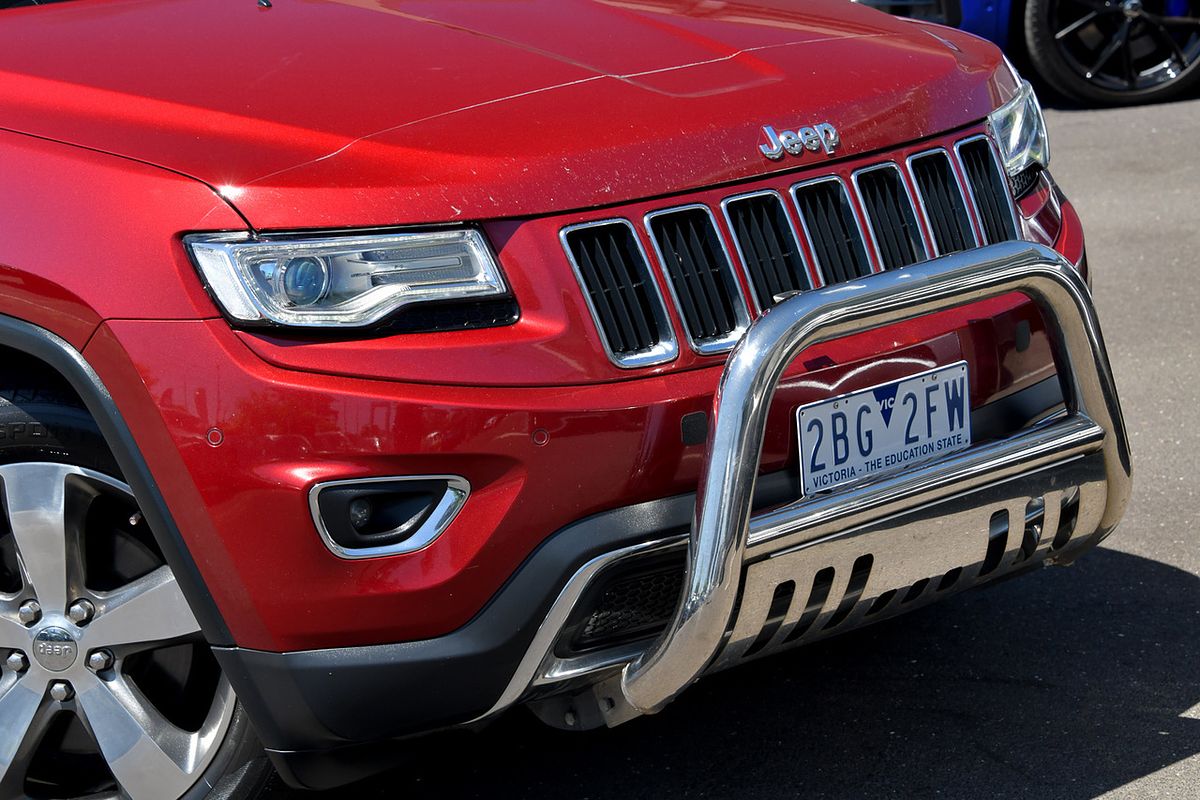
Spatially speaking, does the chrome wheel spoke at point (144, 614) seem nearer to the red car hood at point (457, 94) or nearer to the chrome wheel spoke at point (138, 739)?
the chrome wheel spoke at point (138, 739)

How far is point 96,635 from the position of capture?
2.54 metres

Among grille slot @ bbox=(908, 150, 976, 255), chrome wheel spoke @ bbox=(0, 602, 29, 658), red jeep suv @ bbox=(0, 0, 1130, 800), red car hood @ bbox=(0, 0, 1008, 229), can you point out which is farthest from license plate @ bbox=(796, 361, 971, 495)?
chrome wheel spoke @ bbox=(0, 602, 29, 658)

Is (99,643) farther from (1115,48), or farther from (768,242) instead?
(1115,48)

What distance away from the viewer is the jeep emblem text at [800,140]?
2.56 metres

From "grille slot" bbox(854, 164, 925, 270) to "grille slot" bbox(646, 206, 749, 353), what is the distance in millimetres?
320

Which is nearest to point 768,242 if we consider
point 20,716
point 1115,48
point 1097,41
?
point 20,716

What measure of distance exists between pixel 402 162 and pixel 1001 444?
3.41 ft

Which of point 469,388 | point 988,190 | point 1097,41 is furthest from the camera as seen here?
point 1097,41

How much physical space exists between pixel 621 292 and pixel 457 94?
42 centimetres

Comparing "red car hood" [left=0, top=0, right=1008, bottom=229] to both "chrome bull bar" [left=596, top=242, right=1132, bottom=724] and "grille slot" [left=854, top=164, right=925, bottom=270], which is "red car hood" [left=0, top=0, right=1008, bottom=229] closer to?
"grille slot" [left=854, top=164, right=925, bottom=270]

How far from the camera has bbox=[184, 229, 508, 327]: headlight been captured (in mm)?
2244

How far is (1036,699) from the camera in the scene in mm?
3100

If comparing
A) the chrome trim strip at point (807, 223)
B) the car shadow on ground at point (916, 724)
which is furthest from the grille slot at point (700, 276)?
the car shadow on ground at point (916, 724)

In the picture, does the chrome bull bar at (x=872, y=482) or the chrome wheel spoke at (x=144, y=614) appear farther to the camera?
the chrome wheel spoke at (x=144, y=614)
